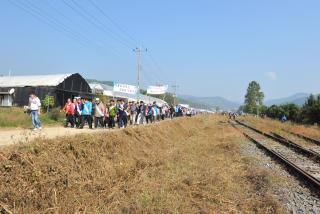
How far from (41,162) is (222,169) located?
5.55m

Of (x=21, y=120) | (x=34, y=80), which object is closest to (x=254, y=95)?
(x=34, y=80)

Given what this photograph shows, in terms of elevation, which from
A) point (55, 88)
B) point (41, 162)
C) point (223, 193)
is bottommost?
point (223, 193)

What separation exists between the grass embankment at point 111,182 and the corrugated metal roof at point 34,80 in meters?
38.6

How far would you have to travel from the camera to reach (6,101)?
166 ft

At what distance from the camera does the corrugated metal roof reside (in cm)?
4986

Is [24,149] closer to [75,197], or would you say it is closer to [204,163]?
[75,197]

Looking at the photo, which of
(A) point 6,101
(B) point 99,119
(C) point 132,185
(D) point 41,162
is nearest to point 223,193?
(C) point 132,185

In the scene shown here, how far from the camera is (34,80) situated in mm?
53188

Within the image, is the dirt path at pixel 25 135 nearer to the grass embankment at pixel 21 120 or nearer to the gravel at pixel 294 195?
the gravel at pixel 294 195

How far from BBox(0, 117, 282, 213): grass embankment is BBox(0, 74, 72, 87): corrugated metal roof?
127 feet

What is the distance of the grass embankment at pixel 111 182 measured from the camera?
7.41 m

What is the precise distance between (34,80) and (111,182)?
46006 mm

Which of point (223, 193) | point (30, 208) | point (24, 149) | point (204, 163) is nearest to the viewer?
point (30, 208)

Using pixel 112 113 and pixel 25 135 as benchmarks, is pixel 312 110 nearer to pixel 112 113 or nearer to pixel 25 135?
pixel 112 113
